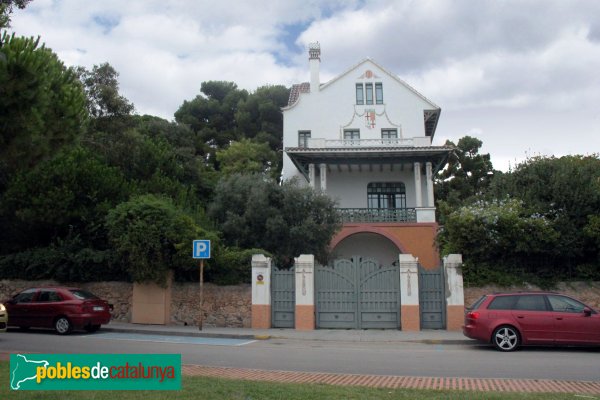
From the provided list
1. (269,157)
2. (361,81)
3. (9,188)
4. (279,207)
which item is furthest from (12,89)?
(269,157)

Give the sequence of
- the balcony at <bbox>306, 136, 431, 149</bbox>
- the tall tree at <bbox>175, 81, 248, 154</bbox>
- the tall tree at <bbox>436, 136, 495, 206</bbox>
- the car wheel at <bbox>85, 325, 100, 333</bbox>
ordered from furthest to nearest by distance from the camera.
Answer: the tall tree at <bbox>175, 81, 248, 154</bbox> → the tall tree at <bbox>436, 136, 495, 206</bbox> → the balcony at <bbox>306, 136, 431, 149</bbox> → the car wheel at <bbox>85, 325, 100, 333</bbox>

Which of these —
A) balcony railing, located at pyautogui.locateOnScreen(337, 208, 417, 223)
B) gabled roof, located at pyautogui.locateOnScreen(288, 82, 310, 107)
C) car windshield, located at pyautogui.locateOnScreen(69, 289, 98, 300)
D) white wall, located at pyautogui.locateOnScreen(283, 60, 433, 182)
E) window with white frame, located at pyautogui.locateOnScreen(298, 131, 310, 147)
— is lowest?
car windshield, located at pyautogui.locateOnScreen(69, 289, 98, 300)

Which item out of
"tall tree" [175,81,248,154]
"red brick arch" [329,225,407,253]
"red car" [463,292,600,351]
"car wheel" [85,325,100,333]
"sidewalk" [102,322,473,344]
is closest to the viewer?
"red car" [463,292,600,351]

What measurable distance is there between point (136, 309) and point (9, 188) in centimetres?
716

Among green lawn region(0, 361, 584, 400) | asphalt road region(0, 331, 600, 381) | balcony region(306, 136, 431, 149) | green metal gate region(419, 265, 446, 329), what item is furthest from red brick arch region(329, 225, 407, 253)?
green lawn region(0, 361, 584, 400)

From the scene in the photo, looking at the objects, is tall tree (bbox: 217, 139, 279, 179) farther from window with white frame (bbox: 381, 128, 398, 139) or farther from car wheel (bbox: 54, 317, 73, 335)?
car wheel (bbox: 54, 317, 73, 335)

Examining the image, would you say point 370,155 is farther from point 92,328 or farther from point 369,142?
point 92,328

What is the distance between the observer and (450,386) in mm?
8234

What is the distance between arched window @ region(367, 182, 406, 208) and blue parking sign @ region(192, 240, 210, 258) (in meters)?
16.9

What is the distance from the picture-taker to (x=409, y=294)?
59.8 ft

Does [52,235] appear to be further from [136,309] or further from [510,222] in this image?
[510,222]

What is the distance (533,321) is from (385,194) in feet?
66.3

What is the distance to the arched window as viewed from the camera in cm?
3294

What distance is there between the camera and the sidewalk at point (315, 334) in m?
15.9
